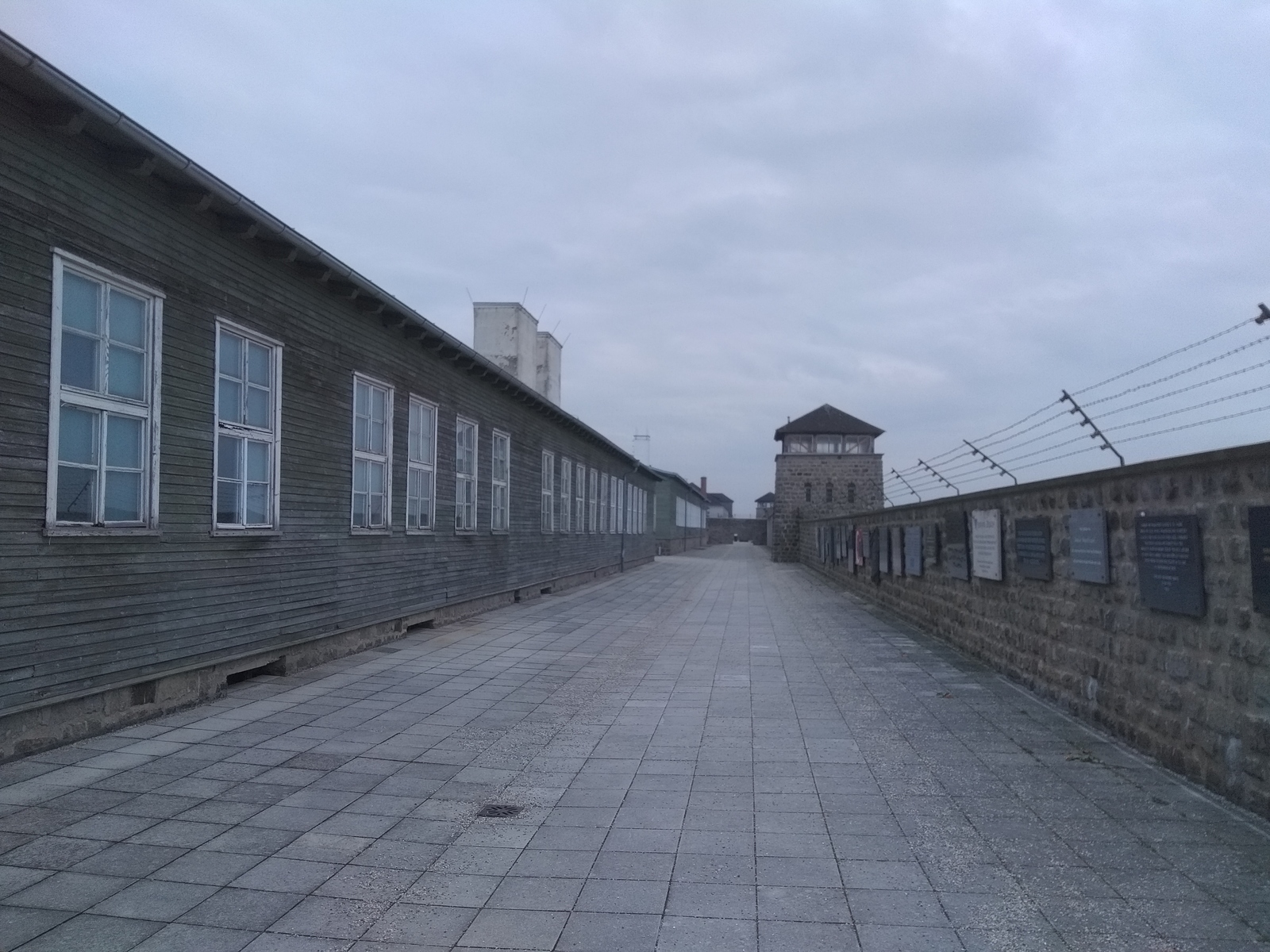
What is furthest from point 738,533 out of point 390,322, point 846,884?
point 846,884

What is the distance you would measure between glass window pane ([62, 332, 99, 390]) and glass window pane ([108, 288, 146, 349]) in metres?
0.26

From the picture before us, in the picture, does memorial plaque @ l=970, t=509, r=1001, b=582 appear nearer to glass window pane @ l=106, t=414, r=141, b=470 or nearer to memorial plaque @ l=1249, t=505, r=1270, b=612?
memorial plaque @ l=1249, t=505, r=1270, b=612

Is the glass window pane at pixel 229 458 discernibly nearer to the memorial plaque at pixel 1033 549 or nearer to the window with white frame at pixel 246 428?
A: the window with white frame at pixel 246 428

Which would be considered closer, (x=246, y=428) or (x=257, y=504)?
(x=246, y=428)

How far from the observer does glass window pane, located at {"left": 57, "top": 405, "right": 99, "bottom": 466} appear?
702 centimetres

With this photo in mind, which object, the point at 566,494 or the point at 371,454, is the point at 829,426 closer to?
the point at 566,494

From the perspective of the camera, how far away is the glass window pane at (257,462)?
9.72m

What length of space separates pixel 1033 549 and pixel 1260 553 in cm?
434

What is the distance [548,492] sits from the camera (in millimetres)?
24172

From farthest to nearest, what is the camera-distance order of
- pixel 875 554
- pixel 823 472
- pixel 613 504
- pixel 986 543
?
pixel 823 472
pixel 613 504
pixel 875 554
pixel 986 543

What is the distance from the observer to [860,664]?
12.2m

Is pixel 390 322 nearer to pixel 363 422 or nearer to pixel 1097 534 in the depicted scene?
pixel 363 422

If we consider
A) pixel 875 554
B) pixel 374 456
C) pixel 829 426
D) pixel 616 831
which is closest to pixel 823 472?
→ pixel 829 426

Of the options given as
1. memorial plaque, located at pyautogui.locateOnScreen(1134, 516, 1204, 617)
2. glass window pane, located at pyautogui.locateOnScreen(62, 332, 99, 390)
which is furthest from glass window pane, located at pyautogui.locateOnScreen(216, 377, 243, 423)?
memorial plaque, located at pyautogui.locateOnScreen(1134, 516, 1204, 617)
